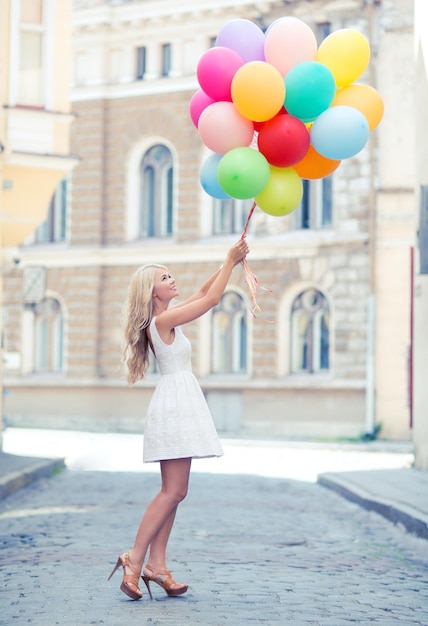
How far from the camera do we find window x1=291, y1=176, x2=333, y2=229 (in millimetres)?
29406

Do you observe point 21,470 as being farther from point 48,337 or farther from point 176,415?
point 48,337

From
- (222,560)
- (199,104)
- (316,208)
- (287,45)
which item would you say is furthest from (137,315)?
(316,208)

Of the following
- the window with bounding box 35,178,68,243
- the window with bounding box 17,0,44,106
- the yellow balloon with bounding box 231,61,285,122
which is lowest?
the yellow balloon with bounding box 231,61,285,122

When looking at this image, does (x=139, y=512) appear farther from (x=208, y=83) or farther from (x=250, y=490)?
(x=208, y=83)

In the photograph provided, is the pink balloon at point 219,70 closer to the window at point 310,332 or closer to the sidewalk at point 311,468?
the sidewalk at point 311,468

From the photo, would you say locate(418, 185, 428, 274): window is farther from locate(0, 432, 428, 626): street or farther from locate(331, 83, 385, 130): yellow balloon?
locate(331, 83, 385, 130): yellow balloon

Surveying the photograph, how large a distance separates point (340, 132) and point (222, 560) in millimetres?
3244

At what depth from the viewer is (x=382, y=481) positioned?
1500 cm

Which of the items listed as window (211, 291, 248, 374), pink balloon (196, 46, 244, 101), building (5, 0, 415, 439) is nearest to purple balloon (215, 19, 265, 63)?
pink balloon (196, 46, 244, 101)

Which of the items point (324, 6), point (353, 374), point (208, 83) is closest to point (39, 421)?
point (353, 374)

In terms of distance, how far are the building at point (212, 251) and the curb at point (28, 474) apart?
472 inches

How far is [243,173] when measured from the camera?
23.9 ft

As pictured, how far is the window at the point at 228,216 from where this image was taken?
30.8 metres

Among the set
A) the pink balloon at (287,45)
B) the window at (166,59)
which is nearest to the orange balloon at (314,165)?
the pink balloon at (287,45)
